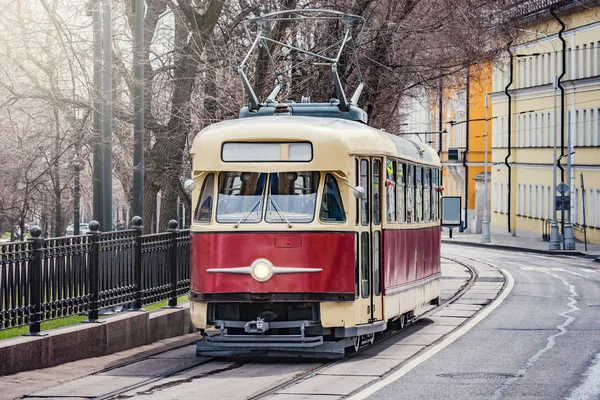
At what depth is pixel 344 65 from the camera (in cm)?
→ 3150

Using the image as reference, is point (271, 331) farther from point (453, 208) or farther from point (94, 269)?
point (453, 208)

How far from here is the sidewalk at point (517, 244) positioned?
60375 millimetres

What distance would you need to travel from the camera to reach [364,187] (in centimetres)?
1822

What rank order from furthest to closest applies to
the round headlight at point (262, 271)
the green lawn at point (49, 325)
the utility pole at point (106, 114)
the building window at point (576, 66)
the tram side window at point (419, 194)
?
the building window at point (576, 66) → the tram side window at point (419, 194) → the utility pole at point (106, 114) → the round headlight at point (262, 271) → the green lawn at point (49, 325)

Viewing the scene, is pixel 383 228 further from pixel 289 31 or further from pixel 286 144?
pixel 289 31

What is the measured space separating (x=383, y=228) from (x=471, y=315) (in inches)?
270

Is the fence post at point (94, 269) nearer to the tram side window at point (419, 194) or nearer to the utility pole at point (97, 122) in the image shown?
the utility pole at point (97, 122)

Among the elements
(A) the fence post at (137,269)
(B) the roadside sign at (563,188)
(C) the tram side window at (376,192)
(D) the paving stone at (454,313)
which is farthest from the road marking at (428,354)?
(B) the roadside sign at (563,188)

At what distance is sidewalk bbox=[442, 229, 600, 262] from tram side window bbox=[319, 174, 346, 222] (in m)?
37.0

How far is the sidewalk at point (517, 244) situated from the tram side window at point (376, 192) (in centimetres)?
3557

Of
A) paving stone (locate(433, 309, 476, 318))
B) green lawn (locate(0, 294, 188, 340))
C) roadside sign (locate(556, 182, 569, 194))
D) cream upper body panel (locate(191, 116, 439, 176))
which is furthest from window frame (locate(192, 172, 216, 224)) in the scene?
roadside sign (locate(556, 182, 569, 194))

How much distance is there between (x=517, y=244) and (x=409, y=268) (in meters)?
49.5

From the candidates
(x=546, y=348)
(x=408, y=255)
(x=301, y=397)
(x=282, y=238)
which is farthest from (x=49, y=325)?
(x=546, y=348)

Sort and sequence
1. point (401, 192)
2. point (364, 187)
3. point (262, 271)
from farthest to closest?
1. point (401, 192)
2. point (364, 187)
3. point (262, 271)
